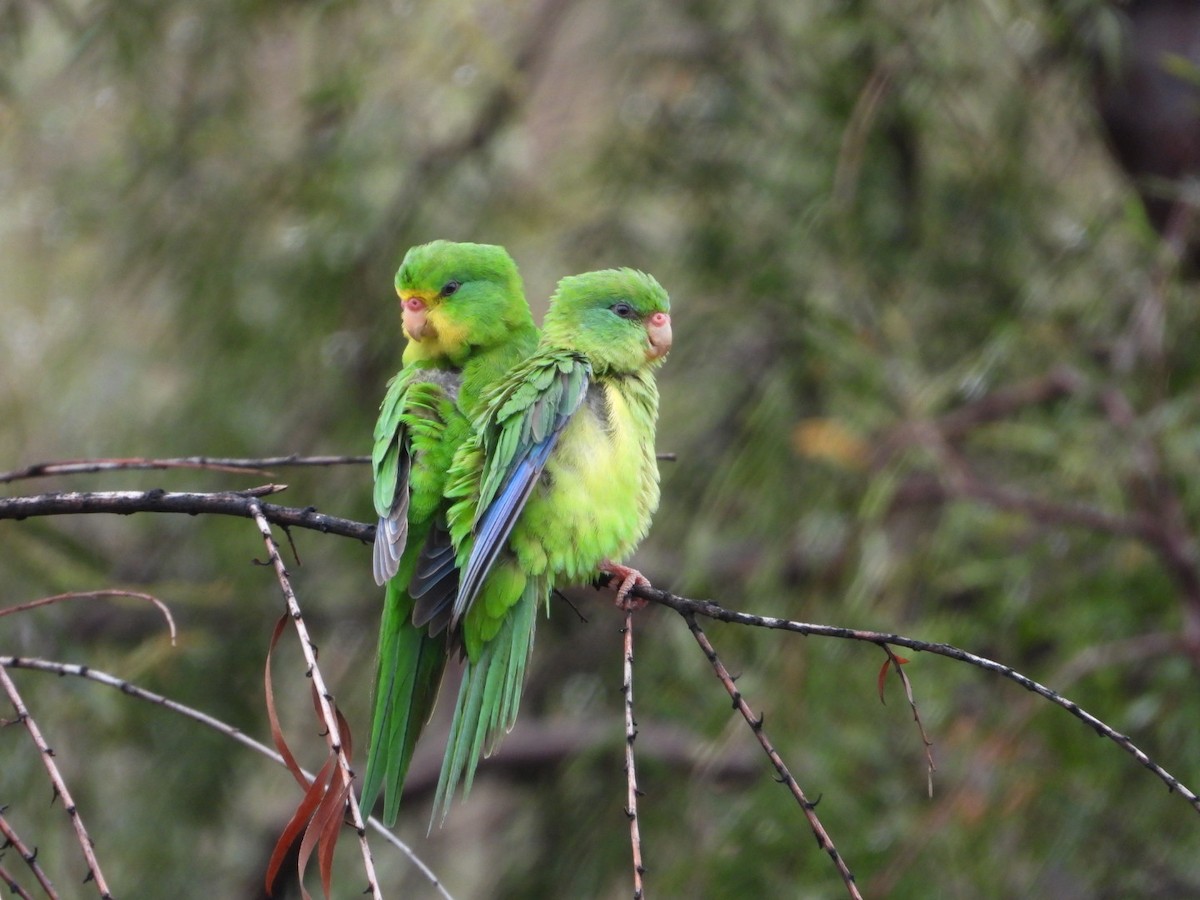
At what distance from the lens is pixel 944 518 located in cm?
346

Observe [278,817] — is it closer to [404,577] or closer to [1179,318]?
[404,577]

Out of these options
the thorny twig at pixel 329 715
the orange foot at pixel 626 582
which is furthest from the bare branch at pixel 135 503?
the orange foot at pixel 626 582

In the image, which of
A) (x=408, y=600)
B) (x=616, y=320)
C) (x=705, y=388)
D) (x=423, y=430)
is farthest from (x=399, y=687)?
(x=705, y=388)

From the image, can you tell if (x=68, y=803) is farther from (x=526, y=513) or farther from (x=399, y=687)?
(x=526, y=513)

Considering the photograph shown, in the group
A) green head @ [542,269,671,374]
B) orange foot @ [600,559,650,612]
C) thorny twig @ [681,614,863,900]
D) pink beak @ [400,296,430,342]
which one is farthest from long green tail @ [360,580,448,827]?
thorny twig @ [681,614,863,900]

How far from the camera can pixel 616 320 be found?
8.37ft

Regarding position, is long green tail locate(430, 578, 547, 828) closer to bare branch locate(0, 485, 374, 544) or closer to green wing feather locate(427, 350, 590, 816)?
green wing feather locate(427, 350, 590, 816)

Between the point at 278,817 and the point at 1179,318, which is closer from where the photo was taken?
the point at 1179,318

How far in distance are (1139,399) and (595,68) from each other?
1998 millimetres

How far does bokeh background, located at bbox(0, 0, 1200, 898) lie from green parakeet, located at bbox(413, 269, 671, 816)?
0.87 m

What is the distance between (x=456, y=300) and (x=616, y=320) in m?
0.30

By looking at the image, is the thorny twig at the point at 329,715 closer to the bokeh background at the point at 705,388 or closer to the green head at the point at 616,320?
the green head at the point at 616,320

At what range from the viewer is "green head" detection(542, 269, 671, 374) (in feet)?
8.23

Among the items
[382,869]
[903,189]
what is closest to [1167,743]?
[903,189]
